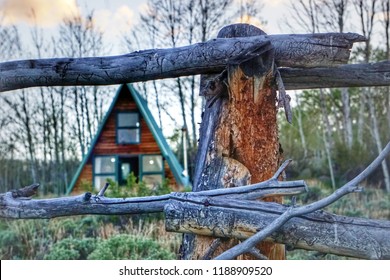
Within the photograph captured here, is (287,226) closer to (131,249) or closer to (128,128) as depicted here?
(131,249)

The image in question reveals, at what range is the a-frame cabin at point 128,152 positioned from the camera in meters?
3.68

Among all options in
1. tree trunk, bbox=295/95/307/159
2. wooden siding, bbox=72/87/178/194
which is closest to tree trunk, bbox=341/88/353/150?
tree trunk, bbox=295/95/307/159

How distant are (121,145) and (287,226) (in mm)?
3406

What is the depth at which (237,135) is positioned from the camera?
2.30 feet

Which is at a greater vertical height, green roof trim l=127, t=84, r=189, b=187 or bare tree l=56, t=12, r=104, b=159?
bare tree l=56, t=12, r=104, b=159

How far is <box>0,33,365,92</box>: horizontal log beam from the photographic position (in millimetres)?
670

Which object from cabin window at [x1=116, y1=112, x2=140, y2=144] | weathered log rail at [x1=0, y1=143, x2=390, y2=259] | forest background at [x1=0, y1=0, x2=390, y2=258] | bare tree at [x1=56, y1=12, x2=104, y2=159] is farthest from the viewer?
cabin window at [x1=116, y1=112, x2=140, y2=144]

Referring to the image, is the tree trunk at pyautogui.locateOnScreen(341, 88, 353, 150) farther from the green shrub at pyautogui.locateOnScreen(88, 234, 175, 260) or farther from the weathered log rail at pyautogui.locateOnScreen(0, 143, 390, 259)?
the weathered log rail at pyautogui.locateOnScreen(0, 143, 390, 259)

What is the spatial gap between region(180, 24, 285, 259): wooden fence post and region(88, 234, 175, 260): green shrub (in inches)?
33.8

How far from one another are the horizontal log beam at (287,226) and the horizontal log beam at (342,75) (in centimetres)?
22

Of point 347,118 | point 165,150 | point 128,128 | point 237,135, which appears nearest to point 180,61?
point 237,135

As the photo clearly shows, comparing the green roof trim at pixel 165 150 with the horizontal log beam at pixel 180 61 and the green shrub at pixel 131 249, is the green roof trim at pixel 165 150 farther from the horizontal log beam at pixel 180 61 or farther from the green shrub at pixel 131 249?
the horizontal log beam at pixel 180 61

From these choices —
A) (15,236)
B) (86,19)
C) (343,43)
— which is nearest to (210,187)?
(343,43)

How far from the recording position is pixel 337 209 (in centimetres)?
260
